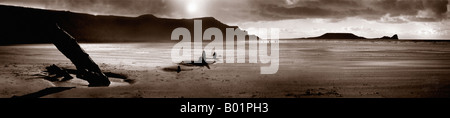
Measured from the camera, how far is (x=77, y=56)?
8102 millimetres

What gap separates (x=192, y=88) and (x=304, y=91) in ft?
9.60

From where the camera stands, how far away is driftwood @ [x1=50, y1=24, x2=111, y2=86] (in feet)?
25.3

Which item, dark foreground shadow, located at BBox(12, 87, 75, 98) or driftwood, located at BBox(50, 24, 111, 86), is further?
driftwood, located at BBox(50, 24, 111, 86)

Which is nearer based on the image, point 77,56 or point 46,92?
point 46,92

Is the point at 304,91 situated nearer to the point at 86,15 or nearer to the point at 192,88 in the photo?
the point at 192,88

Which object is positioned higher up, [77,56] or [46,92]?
[77,56]

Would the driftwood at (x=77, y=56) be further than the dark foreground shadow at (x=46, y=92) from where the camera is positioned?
Yes

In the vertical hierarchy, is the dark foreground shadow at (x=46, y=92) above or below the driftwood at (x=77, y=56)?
below

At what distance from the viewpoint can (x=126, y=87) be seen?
7930mm

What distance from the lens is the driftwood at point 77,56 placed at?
771 centimetres

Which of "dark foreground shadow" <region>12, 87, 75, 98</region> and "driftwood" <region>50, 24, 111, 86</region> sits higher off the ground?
"driftwood" <region>50, 24, 111, 86</region>
